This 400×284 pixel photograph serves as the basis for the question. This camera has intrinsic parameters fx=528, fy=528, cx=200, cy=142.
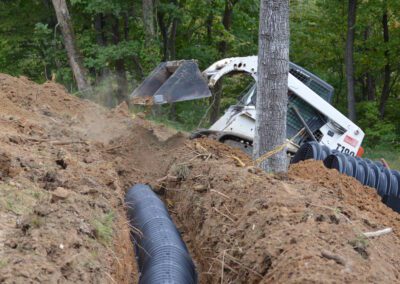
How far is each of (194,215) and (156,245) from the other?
113 centimetres

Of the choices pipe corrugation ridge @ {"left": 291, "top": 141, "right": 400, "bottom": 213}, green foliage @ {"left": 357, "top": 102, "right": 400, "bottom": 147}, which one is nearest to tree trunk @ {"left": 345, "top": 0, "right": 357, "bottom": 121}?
green foliage @ {"left": 357, "top": 102, "right": 400, "bottom": 147}

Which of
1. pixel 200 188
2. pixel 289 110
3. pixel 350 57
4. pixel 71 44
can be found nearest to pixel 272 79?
pixel 200 188

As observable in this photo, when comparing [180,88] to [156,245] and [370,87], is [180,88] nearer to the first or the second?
[156,245]

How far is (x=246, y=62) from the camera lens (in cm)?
1081

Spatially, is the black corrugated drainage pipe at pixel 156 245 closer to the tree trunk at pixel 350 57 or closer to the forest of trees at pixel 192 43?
the forest of trees at pixel 192 43

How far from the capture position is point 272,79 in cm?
766

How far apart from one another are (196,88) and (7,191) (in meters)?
5.40

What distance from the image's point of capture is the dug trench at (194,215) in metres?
4.11

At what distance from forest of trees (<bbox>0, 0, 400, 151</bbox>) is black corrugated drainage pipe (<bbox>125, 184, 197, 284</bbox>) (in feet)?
30.7

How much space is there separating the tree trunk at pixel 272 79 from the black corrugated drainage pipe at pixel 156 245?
1864 mm

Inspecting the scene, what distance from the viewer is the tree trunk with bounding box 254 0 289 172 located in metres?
7.53

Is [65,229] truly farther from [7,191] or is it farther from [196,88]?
[196,88]

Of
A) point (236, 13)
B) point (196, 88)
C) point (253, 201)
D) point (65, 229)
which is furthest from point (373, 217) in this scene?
point (236, 13)

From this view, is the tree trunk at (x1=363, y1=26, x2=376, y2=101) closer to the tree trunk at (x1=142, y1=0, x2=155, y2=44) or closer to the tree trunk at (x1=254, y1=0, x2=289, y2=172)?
the tree trunk at (x1=142, y1=0, x2=155, y2=44)
